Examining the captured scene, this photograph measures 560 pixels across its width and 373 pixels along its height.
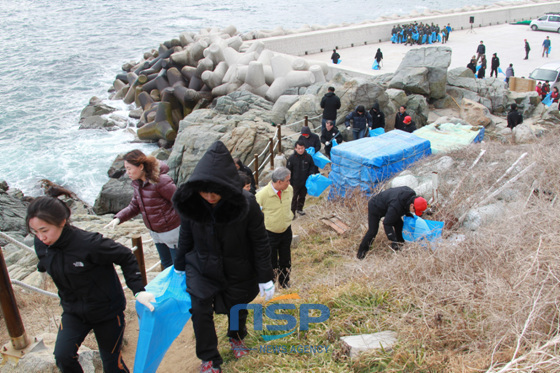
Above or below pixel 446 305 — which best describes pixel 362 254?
below

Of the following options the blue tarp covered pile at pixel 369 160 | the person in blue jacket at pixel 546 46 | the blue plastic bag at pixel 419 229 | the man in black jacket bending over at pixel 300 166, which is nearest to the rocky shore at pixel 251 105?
the blue tarp covered pile at pixel 369 160

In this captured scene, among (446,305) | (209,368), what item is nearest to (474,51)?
(446,305)

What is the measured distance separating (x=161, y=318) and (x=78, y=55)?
3740 cm

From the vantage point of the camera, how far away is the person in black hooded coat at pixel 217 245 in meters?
3.01

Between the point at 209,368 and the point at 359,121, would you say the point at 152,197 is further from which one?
the point at 359,121

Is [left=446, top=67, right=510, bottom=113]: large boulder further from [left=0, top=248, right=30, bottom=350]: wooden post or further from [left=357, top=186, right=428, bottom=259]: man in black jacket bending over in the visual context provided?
[left=0, top=248, right=30, bottom=350]: wooden post

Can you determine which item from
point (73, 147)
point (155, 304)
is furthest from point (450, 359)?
point (73, 147)

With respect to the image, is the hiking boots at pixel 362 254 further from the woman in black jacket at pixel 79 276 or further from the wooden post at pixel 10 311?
the wooden post at pixel 10 311

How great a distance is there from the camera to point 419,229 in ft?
17.2

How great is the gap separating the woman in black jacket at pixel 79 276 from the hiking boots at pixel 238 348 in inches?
33.1

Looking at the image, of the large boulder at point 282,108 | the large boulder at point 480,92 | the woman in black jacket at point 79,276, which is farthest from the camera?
the large boulder at point 480,92

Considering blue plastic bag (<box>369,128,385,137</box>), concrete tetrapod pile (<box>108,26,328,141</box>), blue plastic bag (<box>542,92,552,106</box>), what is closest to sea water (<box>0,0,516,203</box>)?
concrete tetrapod pile (<box>108,26,328,141</box>)

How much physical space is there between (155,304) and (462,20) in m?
32.7

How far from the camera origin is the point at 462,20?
30.5 metres
